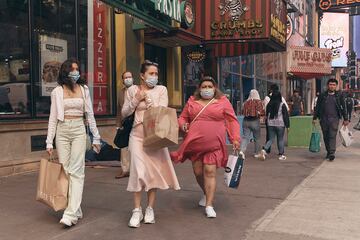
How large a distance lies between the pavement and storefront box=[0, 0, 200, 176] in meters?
0.96

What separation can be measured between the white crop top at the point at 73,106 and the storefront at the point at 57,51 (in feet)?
11.2

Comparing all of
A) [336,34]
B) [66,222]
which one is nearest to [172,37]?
[66,222]

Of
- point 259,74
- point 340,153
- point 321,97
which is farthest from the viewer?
point 259,74

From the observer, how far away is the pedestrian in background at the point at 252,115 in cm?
1075

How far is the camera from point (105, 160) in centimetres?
934

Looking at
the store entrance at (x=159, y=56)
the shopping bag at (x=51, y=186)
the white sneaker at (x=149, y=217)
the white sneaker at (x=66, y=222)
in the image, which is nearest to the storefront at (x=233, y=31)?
the store entrance at (x=159, y=56)

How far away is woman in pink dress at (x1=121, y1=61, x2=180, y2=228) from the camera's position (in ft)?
17.1

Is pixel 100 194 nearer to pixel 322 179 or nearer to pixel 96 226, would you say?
pixel 96 226

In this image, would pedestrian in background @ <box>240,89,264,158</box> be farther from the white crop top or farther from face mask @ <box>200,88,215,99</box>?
the white crop top

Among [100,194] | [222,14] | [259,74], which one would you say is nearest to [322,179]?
[100,194]

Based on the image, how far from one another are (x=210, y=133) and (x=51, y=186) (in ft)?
6.20

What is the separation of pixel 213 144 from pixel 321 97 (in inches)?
231

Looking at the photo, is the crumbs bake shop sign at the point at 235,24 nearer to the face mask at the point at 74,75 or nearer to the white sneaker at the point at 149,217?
the face mask at the point at 74,75

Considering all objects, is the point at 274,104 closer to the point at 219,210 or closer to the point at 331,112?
the point at 331,112
